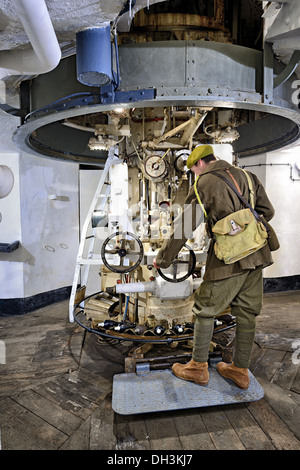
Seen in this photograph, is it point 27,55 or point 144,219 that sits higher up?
point 27,55

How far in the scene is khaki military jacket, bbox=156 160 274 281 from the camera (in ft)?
7.42

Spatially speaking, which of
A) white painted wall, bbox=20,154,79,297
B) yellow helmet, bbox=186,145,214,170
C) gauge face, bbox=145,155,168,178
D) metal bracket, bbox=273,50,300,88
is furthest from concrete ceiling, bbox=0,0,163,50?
white painted wall, bbox=20,154,79,297

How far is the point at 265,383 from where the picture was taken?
2.71 metres

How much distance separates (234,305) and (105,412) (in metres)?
1.29

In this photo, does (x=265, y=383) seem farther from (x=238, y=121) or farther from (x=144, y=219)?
(x=238, y=121)

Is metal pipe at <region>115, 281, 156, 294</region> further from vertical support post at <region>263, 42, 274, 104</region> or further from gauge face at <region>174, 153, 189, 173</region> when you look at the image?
vertical support post at <region>263, 42, 274, 104</region>

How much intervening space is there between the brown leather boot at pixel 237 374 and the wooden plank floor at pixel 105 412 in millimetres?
157

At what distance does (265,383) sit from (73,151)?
12.6 ft

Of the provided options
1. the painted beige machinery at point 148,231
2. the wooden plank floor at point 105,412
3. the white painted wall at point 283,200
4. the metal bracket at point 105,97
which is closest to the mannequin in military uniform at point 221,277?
the wooden plank floor at point 105,412

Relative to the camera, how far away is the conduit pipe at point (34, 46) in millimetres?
1585

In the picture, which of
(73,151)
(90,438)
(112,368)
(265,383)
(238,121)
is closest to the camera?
(90,438)

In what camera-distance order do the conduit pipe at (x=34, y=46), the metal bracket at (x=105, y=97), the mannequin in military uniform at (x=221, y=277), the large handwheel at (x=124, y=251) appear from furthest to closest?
the large handwheel at (x=124, y=251) → the metal bracket at (x=105, y=97) → the mannequin in military uniform at (x=221, y=277) → the conduit pipe at (x=34, y=46)

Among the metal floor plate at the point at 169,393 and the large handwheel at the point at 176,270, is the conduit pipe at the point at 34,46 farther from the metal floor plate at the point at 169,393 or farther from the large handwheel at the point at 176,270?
the metal floor plate at the point at 169,393
